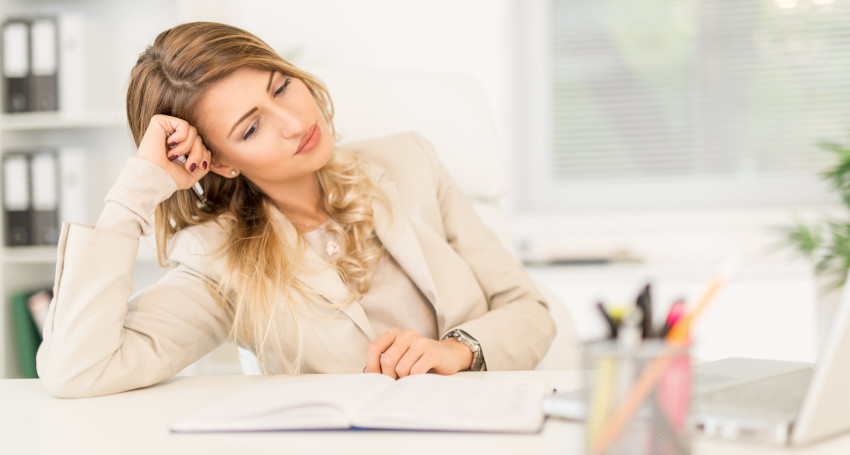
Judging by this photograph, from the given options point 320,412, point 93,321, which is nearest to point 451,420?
point 320,412

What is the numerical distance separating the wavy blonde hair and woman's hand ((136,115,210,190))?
5 cm

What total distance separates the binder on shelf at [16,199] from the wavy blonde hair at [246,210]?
1.20 m

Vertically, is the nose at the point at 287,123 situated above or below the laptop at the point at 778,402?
above

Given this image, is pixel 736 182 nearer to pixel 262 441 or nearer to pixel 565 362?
pixel 565 362

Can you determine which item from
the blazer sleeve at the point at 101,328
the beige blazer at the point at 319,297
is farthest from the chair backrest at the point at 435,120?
the blazer sleeve at the point at 101,328

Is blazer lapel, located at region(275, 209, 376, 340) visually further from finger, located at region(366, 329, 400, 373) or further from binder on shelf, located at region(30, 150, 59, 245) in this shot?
binder on shelf, located at region(30, 150, 59, 245)

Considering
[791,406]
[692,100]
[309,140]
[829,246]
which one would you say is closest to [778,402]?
[791,406]

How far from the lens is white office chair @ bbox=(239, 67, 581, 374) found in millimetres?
1669

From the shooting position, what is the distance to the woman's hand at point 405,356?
991 millimetres

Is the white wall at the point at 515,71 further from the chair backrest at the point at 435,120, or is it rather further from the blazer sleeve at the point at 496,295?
the blazer sleeve at the point at 496,295

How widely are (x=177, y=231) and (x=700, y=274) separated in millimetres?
1674

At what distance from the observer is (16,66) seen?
91.2 inches

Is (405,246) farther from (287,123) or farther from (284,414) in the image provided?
(284,414)

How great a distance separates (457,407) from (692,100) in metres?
2.33
